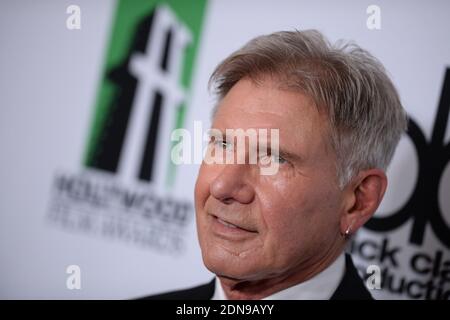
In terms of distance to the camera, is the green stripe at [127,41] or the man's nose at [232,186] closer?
the man's nose at [232,186]

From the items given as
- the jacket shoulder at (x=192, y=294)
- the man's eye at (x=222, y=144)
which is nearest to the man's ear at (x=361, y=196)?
the man's eye at (x=222, y=144)

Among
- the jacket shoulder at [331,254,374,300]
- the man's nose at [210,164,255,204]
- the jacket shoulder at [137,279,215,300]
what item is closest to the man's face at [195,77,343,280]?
the man's nose at [210,164,255,204]

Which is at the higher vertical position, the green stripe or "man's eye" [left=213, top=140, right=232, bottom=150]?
the green stripe

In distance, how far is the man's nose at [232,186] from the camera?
117 centimetres

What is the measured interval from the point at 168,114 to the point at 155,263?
1.59 feet

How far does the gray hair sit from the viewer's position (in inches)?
45.2

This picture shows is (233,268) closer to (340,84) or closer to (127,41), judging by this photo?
(340,84)

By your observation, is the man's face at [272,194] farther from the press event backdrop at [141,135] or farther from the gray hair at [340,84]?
the press event backdrop at [141,135]

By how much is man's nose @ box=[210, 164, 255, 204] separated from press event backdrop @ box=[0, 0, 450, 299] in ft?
1.50

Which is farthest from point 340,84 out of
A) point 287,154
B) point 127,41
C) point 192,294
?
point 127,41

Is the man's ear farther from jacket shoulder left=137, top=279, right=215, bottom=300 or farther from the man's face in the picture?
jacket shoulder left=137, top=279, right=215, bottom=300

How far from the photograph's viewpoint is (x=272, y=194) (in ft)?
3.88

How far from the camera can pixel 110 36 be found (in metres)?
1.77
